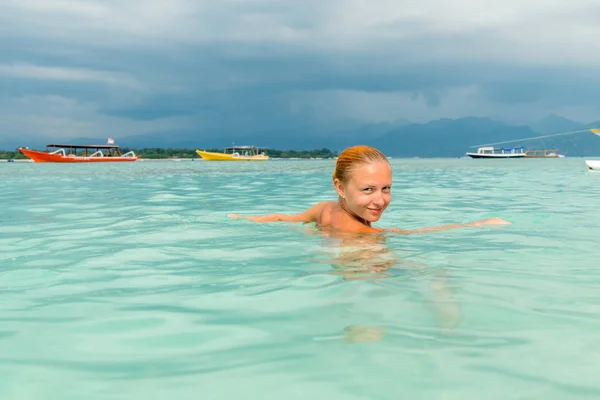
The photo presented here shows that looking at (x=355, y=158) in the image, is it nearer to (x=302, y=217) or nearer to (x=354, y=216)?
(x=354, y=216)

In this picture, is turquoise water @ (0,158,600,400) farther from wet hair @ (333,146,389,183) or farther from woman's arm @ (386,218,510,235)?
wet hair @ (333,146,389,183)

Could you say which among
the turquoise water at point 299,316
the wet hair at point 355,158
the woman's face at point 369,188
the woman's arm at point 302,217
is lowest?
the turquoise water at point 299,316

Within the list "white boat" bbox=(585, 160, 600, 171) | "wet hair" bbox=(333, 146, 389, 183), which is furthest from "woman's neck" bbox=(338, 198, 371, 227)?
"white boat" bbox=(585, 160, 600, 171)

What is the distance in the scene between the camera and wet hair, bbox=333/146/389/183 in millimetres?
5269

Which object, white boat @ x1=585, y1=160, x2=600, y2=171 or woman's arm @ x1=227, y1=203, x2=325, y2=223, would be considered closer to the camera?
woman's arm @ x1=227, y1=203, x2=325, y2=223

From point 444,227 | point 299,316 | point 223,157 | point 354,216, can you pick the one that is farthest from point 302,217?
point 223,157

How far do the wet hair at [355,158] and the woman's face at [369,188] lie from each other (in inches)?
1.3

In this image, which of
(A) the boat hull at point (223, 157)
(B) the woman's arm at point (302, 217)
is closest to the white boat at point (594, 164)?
(B) the woman's arm at point (302, 217)

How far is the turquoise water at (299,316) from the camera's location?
2297mm

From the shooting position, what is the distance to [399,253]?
17.1 ft

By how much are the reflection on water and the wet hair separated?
64 centimetres

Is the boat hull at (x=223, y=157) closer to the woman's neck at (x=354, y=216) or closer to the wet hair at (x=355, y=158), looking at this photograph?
the woman's neck at (x=354, y=216)

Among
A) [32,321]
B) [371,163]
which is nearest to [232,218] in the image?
[371,163]

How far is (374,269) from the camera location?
4.38 m
